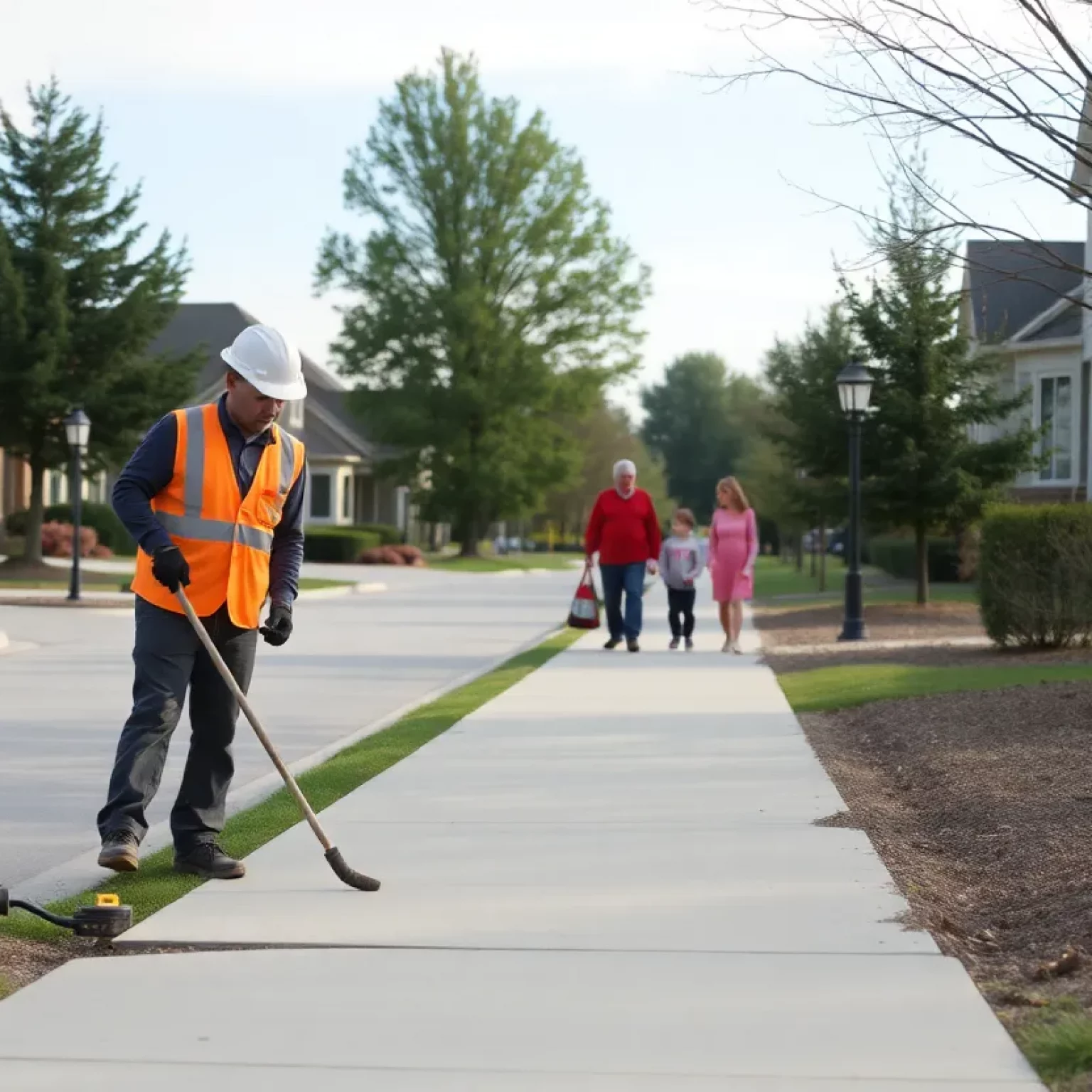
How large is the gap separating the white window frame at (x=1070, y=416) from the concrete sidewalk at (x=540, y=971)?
2745 cm

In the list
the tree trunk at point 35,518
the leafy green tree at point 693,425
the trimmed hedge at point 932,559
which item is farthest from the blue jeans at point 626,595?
the leafy green tree at point 693,425

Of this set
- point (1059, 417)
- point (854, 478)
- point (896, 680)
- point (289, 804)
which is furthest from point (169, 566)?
point (1059, 417)

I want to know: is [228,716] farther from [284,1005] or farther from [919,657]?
[919,657]

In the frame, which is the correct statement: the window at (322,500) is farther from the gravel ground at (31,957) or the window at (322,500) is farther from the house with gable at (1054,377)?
the gravel ground at (31,957)

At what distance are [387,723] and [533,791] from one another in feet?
12.5

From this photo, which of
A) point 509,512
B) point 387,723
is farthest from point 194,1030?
point 509,512

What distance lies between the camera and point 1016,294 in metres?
38.6

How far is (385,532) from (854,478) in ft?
156

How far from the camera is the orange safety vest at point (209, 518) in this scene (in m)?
6.75

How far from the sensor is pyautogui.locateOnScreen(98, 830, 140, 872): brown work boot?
21.5 ft

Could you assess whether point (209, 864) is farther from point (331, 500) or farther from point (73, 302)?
point (331, 500)

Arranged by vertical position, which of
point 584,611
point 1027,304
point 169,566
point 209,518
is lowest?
point 584,611

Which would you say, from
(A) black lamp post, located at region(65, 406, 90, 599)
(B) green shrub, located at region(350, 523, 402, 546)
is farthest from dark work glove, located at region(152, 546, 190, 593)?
(B) green shrub, located at region(350, 523, 402, 546)

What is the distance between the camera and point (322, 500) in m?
72.5
